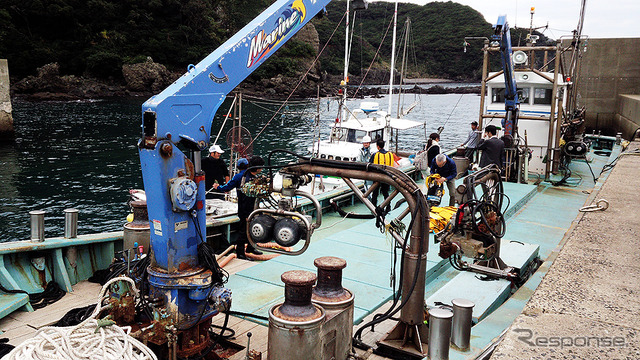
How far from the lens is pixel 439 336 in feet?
14.8

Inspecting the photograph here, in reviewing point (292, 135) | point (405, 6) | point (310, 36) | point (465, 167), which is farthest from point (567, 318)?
point (405, 6)

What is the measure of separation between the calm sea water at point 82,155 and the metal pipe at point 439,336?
54.2 feet

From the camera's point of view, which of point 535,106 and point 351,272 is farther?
point 535,106

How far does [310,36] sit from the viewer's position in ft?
363

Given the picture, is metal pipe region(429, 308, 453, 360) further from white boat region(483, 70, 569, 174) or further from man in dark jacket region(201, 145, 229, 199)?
white boat region(483, 70, 569, 174)

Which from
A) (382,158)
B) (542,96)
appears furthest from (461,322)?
(542,96)

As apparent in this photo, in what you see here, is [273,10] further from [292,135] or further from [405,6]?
[405,6]

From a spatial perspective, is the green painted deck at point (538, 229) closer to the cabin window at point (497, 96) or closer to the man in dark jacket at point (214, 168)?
the cabin window at point (497, 96)

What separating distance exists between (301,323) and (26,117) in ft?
178

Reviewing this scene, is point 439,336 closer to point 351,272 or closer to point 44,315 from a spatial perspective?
point 351,272

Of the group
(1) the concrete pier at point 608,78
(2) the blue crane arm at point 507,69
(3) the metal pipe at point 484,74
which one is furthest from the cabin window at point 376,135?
(1) the concrete pier at point 608,78

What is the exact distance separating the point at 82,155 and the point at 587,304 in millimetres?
34494

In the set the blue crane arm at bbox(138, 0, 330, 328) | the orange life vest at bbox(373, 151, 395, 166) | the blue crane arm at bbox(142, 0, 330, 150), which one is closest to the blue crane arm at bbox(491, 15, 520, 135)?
the orange life vest at bbox(373, 151, 395, 166)

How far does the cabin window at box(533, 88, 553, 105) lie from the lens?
17328 millimetres
